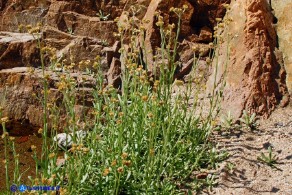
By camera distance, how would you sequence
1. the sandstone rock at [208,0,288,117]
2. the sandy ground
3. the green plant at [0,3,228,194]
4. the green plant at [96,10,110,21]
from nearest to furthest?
1. the green plant at [0,3,228,194]
2. the sandy ground
3. the sandstone rock at [208,0,288,117]
4. the green plant at [96,10,110,21]

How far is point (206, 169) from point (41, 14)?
3.52m

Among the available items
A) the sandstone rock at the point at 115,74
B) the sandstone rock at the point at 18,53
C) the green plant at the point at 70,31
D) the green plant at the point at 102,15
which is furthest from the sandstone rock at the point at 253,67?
the sandstone rock at the point at 18,53

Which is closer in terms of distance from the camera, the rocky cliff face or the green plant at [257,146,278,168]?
the green plant at [257,146,278,168]

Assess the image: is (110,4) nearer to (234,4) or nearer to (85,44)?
(85,44)

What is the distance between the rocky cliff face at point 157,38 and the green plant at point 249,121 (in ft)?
0.38

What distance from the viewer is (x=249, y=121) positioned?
16.4 feet

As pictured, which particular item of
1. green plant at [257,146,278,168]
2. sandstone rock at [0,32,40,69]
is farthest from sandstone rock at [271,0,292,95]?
sandstone rock at [0,32,40,69]

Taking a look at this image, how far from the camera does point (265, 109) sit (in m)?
5.17

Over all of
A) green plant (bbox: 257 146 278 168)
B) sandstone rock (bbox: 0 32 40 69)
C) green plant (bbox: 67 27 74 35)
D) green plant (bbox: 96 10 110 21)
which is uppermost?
green plant (bbox: 96 10 110 21)

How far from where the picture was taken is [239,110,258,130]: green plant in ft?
16.4

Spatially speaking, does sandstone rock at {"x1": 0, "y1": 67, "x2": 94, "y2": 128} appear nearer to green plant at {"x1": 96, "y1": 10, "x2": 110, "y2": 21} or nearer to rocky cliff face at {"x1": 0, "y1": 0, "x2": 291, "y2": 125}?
rocky cliff face at {"x1": 0, "y1": 0, "x2": 291, "y2": 125}

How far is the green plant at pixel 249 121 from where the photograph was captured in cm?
499

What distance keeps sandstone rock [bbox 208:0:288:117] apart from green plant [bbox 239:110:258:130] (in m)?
0.09

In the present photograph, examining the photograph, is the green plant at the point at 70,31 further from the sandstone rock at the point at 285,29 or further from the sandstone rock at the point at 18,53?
the sandstone rock at the point at 285,29
